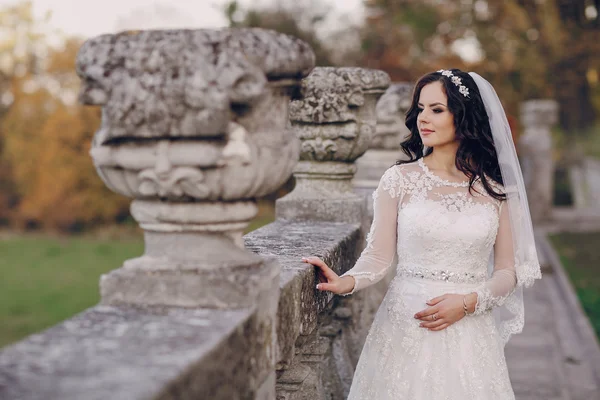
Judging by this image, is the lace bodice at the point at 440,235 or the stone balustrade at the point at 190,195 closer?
the stone balustrade at the point at 190,195

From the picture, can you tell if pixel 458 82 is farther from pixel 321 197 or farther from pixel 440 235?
pixel 321 197

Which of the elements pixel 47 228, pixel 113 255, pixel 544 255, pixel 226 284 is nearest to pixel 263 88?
pixel 226 284

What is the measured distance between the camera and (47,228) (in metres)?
21.0

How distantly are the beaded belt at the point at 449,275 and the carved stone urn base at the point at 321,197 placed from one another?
0.84 metres

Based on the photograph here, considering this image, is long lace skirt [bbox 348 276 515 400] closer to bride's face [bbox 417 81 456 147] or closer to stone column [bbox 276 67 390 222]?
bride's face [bbox 417 81 456 147]

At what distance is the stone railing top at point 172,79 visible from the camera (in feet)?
6.06

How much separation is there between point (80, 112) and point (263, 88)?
1812 cm

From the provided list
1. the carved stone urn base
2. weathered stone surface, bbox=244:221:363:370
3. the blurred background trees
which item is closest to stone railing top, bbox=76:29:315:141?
weathered stone surface, bbox=244:221:363:370

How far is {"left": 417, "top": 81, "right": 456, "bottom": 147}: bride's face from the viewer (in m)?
3.24

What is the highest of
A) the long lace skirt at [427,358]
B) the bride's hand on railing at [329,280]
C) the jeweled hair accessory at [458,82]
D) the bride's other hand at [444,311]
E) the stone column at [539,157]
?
the jeweled hair accessory at [458,82]

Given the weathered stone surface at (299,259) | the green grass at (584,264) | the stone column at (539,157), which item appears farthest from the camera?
the stone column at (539,157)

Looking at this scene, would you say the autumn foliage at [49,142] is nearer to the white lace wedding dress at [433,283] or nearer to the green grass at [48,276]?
the green grass at [48,276]

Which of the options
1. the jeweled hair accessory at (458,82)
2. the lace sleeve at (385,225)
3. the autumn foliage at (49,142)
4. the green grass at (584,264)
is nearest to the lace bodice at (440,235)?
the lace sleeve at (385,225)

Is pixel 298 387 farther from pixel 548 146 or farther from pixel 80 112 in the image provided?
pixel 80 112
